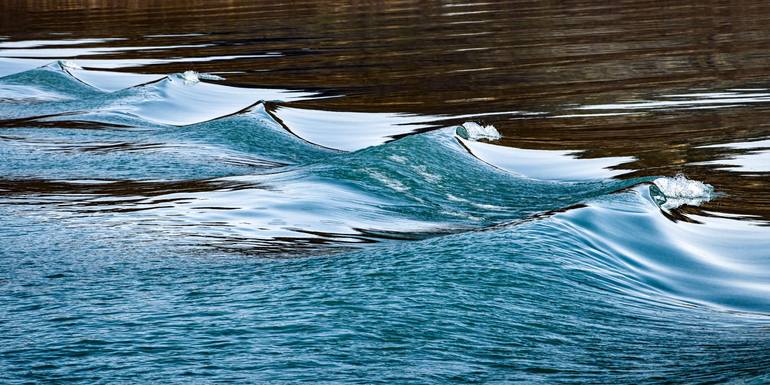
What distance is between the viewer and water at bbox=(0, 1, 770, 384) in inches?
203

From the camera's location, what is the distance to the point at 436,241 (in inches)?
273

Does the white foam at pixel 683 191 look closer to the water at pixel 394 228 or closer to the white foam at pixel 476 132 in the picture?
the water at pixel 394 228

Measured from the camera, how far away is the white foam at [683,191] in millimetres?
9016

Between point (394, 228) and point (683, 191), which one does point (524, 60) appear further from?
point (394, 228)

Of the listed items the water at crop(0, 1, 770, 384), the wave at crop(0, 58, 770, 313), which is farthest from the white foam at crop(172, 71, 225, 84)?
the wave at crop(0, 58, 770, 313)

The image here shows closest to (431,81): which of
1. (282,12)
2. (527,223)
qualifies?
(527,223)

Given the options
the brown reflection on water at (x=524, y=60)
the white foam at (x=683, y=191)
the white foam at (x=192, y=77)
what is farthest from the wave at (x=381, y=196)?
the white foam at (x=192, y=77)

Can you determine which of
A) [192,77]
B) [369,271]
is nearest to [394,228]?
[369,271]

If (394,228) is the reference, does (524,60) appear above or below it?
above

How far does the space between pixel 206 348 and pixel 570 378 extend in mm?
1655

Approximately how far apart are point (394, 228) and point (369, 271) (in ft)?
4.89

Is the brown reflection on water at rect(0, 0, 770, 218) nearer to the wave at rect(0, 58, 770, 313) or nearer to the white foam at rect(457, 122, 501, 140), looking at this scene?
the white foam at rect(457, 122, 501, 140)

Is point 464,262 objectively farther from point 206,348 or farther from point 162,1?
point 162,1

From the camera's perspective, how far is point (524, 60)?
2039 centimetres
